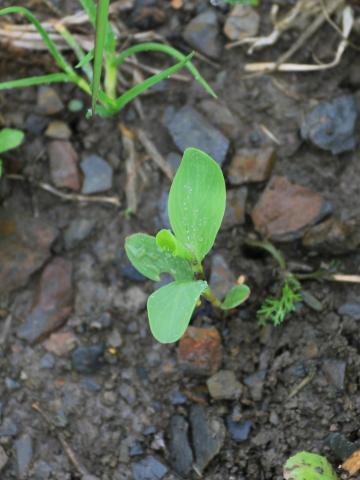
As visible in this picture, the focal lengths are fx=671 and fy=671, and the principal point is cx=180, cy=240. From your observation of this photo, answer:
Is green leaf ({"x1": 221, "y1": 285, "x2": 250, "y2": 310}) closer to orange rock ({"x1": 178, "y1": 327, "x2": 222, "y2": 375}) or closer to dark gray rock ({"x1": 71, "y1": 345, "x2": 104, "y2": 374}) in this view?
orange rock ({"x1": 178, "y1": 327, "x2": 222, "y2": 375})

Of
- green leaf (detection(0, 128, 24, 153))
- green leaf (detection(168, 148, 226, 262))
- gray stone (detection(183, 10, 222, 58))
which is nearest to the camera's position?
green leaf (detection(168, 148, 226, 262))

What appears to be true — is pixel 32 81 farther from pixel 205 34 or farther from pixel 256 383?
pixel 256 383

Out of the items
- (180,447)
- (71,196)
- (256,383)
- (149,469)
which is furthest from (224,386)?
(71,196)

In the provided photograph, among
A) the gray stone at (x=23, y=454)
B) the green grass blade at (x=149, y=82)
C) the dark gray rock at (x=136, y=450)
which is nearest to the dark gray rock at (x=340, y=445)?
the dark gray rock at (x=136, y=450)

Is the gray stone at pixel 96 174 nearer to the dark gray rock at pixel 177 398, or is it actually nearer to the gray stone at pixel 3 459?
the dark gray rock at pixel 177 398

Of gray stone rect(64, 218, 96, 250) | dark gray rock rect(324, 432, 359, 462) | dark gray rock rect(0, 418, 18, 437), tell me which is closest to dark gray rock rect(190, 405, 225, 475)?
dark gray rock rect(324, 432, 359, 462)
